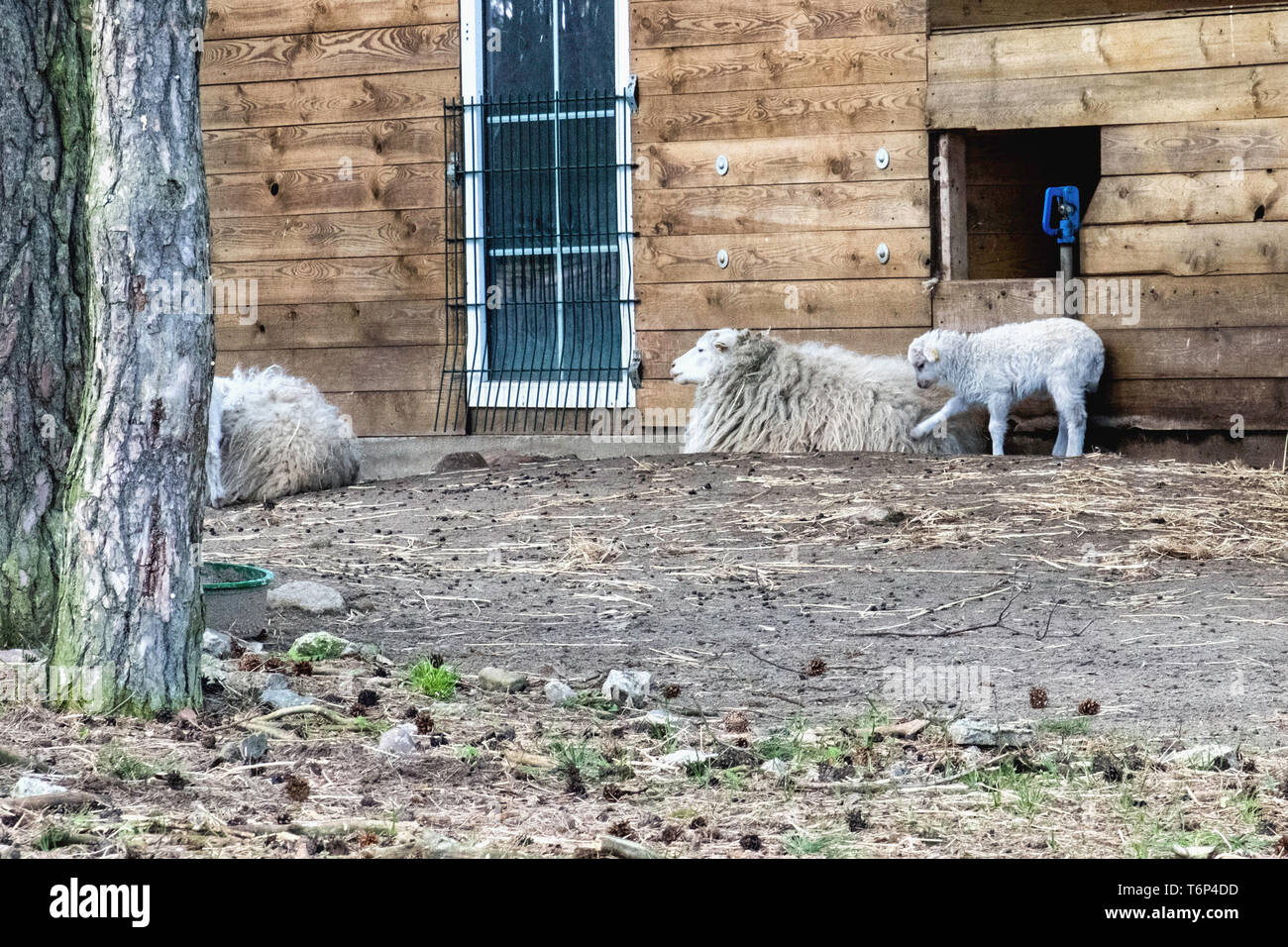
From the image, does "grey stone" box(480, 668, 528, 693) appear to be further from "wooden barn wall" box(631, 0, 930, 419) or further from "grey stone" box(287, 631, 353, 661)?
"wooden barn wall" box(631, 0, 930, 419)

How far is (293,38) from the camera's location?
10438 millimetres

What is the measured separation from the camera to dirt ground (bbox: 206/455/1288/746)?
451 cm

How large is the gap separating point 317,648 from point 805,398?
5113mm

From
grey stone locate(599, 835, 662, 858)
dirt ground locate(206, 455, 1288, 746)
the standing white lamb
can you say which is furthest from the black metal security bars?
grey stone locate(599, 835, 662, 858)

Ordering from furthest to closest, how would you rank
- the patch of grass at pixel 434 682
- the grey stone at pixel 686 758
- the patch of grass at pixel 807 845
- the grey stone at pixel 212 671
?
the patch of grass at pixel 434 682 < the grey stone at pixel 212 671 < the grey stone at pixel 686 758 < the patch of grass at pixel 807 845

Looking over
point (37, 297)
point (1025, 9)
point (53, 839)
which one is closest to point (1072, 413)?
point (1025, 9)

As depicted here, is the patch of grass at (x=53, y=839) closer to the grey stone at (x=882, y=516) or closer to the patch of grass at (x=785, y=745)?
the patch of grass at (x=785, y=745)

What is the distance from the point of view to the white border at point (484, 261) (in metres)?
9.89

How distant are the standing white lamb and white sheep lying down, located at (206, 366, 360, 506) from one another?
3766 mm

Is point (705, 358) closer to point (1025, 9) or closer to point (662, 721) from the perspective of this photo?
point (1025, 9)

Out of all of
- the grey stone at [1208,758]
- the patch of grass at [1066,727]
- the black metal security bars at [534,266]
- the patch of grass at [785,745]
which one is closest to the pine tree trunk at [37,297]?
the patch of grass at [785,745]

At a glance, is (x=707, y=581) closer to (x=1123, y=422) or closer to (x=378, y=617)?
(x=378, y=617)

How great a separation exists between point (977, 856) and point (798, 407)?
6463 millimetres
